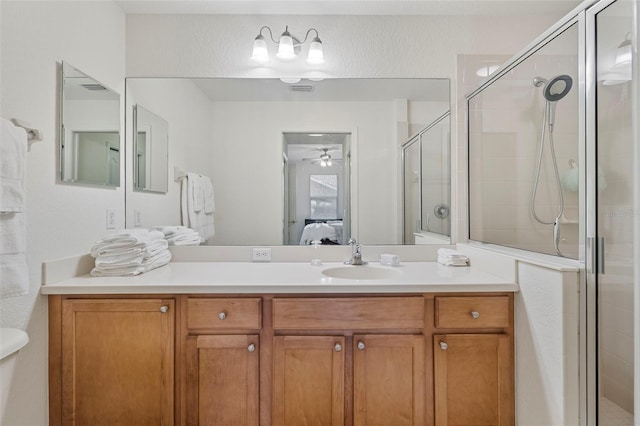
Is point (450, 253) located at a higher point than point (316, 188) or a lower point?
lower

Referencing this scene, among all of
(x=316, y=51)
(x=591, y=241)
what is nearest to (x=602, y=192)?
(x=591, y=241)

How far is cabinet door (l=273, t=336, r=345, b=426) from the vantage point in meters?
1.36

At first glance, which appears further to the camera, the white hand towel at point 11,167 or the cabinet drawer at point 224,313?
the cabinet drawer at point 224,313

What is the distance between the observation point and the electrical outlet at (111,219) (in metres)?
1.79

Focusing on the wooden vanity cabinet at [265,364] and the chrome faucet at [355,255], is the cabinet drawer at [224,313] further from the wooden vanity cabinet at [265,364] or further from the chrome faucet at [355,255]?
the chrome faucet at [355,255]

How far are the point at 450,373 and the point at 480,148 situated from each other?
1363 millimetres

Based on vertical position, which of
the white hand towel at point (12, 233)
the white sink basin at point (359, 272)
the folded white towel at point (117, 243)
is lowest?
the white sink basin at point (359, 272)

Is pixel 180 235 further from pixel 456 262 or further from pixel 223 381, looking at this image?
pixel 456 262

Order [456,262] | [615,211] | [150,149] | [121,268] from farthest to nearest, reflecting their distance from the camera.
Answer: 1. [150,149]
2. [456,262]
3. [121,268]
4. [615,211]

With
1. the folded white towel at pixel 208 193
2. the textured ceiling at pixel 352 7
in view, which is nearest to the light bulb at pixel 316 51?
the textured ceiling at pixel 352 7

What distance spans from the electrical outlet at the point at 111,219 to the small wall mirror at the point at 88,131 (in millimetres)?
158

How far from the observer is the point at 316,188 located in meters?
2.04

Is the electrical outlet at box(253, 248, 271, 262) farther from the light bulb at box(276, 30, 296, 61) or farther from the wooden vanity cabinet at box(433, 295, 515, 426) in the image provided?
the light bulb at box(276, 30, 296, 61)

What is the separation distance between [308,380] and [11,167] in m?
1.43
